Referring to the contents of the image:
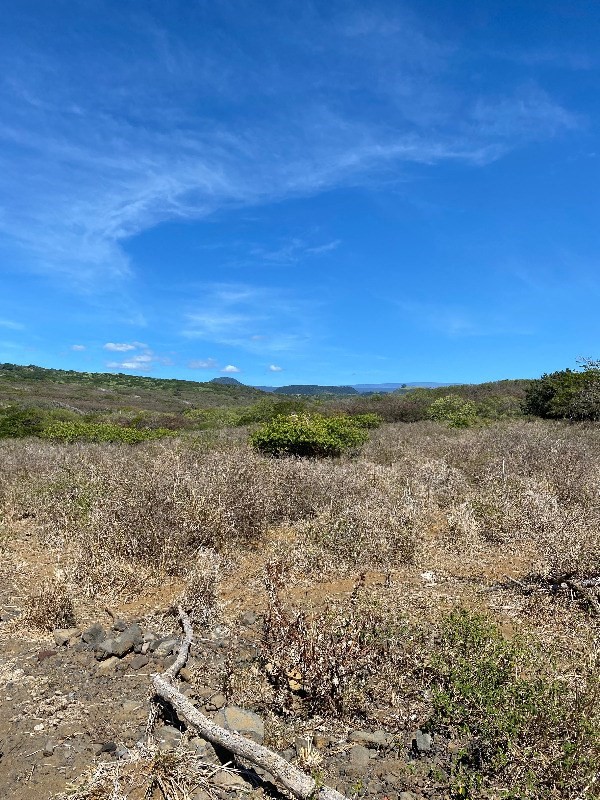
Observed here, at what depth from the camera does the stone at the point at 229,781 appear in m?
2.98

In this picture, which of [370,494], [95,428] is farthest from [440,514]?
[95,428]

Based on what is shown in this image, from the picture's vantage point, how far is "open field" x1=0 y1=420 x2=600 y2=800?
3133 mm

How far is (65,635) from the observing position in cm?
483

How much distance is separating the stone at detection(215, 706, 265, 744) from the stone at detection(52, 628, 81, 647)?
1900mm

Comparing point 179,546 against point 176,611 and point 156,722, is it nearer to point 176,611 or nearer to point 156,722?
point 176,611

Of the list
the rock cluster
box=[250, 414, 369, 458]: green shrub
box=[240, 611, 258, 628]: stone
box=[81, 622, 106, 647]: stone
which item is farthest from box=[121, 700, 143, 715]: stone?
box=[250, 414, 369, 458]: green shrub

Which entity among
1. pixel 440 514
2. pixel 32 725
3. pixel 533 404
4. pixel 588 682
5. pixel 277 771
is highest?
pixel 533 404

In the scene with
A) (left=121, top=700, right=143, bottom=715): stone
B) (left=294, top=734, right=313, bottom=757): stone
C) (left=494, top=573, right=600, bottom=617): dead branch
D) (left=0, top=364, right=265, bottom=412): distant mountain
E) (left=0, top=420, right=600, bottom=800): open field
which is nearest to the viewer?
(left=0, top=420, right=600, bottom=800): open field

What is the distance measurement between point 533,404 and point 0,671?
2231 cm

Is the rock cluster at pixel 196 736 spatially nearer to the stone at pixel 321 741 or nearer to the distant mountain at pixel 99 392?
the stone at pixel 321 741

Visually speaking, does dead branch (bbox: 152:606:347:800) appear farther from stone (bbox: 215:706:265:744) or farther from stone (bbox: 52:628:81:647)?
stone (bbox: 52:628:81:647)

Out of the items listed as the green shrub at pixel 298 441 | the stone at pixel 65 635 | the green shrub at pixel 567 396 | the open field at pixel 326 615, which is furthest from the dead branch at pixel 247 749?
the green shrub at pixel 567 396

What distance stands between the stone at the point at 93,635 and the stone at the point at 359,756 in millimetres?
2560

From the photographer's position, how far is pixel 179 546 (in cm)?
648
